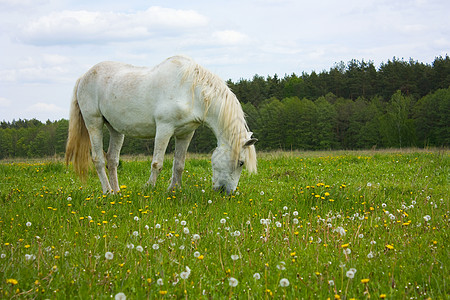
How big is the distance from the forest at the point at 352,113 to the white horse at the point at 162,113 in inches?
2012

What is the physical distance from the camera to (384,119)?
61688 millimetres

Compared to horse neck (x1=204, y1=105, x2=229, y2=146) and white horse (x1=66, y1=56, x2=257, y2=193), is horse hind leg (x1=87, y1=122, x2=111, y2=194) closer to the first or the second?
white horse (x1=66, y1=56, x2=257, y2=193)

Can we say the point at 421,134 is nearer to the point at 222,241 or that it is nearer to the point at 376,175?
the point at 376,175

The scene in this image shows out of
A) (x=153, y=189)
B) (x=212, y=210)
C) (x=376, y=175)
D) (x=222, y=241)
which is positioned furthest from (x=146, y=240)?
(x=376, y=175)

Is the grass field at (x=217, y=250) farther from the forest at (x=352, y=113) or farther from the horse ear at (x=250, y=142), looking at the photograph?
the forest at (x=352, y=113)

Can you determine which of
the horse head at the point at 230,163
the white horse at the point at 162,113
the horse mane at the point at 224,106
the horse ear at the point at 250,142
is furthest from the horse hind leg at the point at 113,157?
the horse ear at the point at 250,142

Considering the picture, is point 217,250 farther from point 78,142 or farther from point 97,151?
point 78,142

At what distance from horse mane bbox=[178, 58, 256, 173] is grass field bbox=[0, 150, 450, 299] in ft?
2.45

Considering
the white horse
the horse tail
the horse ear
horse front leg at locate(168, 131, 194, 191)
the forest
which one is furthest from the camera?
the forest

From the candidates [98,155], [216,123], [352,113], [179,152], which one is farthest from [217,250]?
[352,113]

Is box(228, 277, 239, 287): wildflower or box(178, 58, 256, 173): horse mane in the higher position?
box(178, 58, 256, 173): horse mane

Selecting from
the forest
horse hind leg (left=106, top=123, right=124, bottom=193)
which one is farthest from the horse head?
the forest

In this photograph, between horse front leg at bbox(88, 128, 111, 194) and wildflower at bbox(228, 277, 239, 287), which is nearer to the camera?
wildflower at bbox(228, 277, 239, 287)

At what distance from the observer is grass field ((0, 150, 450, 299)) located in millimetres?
2494
